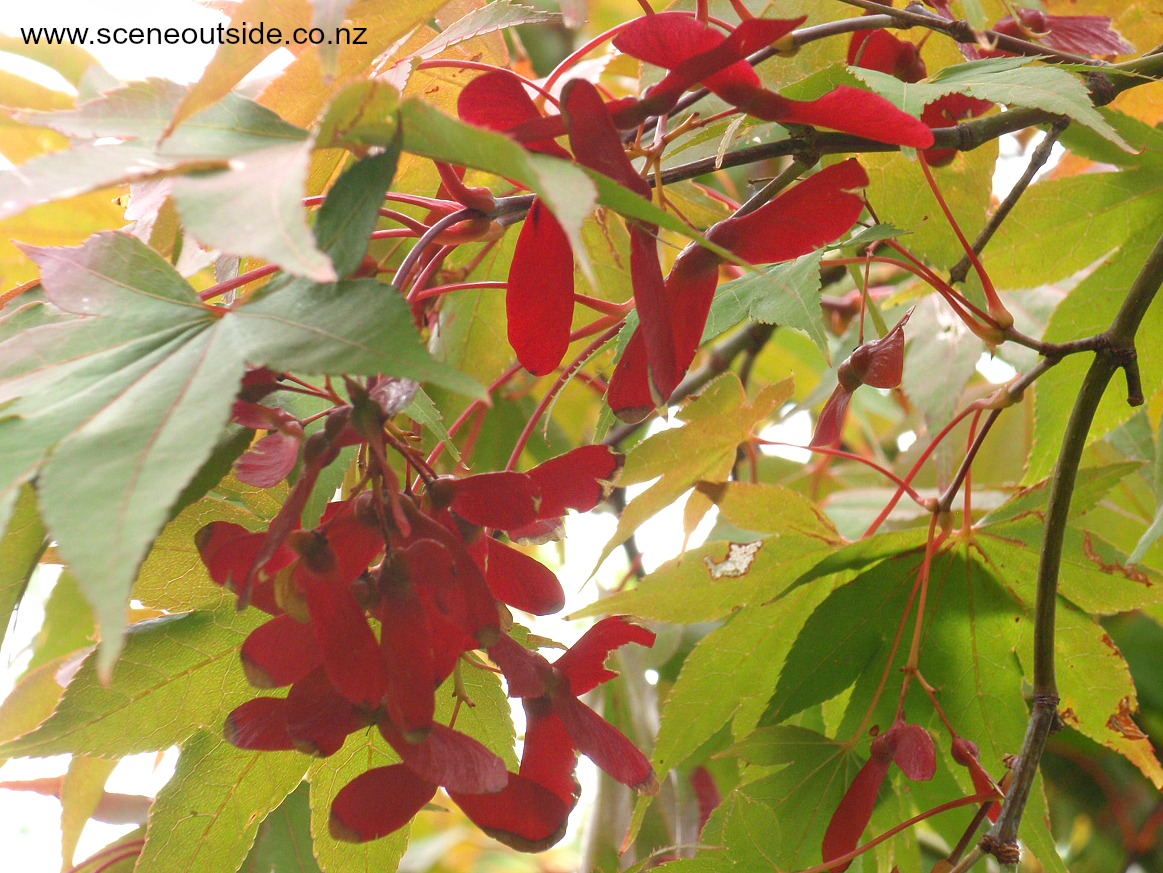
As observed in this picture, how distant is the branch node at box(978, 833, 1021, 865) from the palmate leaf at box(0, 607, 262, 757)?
326 millimetres

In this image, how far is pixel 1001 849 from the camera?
17.1 inches

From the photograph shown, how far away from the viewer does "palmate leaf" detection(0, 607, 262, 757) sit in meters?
0.44

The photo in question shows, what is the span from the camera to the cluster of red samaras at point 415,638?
332 millimetres

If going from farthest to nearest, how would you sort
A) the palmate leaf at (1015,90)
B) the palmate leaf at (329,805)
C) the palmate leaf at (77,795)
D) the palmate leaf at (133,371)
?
the palmate leaf at (77,795)
the palmate leaf at (329,805)
the palmate leaf at (1015,90)
the palmate leaf at (133,371)

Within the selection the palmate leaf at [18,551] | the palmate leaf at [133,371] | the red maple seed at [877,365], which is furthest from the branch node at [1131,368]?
the palmate leaf at [18,551]

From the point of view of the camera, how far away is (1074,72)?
44 centimetres

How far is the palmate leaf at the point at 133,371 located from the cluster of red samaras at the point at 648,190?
0.09 meters

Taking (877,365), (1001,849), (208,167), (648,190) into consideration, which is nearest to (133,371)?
(208,167)

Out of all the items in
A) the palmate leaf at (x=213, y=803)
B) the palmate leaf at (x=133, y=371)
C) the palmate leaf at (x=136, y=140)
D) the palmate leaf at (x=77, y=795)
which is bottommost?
the palmate leaf at (x=77, y=795)

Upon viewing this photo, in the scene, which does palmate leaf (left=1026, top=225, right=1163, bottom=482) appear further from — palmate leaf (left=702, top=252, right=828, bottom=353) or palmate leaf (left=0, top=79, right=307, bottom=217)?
palmate leaf (left=0, top=79, right=307, bottom=217)

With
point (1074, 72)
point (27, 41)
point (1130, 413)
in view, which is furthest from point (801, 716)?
point (27, 41)

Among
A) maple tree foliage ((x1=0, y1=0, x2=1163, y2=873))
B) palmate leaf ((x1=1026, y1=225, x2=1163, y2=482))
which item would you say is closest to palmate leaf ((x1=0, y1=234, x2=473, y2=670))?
maple tree foliage ((x1=0, y1=0, x2=1163, y2=873))

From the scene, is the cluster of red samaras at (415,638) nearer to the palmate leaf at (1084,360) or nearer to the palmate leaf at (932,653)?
the palmate leaf at (932,653)

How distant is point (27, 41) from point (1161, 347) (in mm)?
762
